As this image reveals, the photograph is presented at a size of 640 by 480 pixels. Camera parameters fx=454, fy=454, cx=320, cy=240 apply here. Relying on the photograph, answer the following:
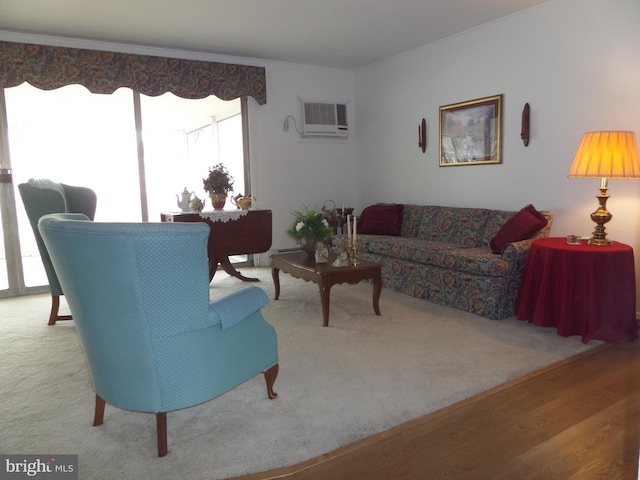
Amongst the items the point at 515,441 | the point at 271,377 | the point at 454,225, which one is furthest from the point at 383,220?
the point at 515,441

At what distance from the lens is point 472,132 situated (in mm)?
4430

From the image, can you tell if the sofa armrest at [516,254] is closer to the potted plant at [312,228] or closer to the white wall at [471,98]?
the white wall at [471,98]

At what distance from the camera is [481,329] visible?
3.17 meters

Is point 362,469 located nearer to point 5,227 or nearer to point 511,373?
point 511,373

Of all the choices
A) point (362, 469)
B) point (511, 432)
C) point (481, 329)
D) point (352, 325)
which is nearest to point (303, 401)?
point (362, 469)

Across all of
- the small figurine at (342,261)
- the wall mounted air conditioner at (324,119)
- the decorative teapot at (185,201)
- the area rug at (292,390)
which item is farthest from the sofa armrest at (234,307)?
the wall mounted air conditioner at (324,119)

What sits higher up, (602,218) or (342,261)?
(602,218)

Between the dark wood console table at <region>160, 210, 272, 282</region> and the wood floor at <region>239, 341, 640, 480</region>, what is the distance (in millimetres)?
2920

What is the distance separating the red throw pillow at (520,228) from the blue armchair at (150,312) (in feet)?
7.70

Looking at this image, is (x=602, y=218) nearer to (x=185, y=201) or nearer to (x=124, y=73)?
(x=185, y=201)

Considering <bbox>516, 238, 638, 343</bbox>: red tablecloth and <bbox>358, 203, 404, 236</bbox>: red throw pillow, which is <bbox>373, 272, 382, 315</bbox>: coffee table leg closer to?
<bbox>516, 238, 638, 343</bbox>: red tablecloth

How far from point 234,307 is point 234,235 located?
278 cm

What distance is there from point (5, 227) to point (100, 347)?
11.1 feet

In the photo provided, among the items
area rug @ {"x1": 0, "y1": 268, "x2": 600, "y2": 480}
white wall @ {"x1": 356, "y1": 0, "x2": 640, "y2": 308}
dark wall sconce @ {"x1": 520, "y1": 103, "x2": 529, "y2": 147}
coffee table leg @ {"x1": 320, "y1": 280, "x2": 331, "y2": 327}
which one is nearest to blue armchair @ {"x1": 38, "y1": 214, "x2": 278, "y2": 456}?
area rug @ {"x1": 0, "y1": 268, "x2": 600, "y2": 480}
